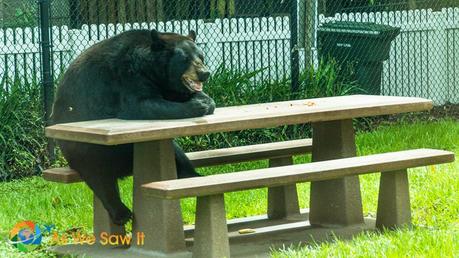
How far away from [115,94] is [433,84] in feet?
28.1

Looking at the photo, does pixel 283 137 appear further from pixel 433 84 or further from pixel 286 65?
pixel 433 84

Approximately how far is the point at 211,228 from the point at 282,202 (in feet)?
6.13

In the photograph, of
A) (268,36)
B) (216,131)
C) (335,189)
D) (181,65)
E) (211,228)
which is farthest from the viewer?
(268,36)

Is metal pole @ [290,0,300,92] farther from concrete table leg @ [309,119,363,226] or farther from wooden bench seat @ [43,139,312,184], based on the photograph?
concrete table leg @ [309,119,363,226]

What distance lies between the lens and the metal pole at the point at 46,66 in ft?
34.4

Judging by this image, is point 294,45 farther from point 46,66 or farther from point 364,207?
point 364,207

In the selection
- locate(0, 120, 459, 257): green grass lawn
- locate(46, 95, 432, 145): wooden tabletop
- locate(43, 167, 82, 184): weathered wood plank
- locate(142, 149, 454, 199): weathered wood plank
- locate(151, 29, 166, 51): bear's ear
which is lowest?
locate(0, 120, 459, 257): green grass lawn

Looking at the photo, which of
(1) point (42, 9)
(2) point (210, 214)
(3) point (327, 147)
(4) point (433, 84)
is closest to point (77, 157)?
(2) point (210, 214)

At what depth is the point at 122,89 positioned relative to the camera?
6.61 m

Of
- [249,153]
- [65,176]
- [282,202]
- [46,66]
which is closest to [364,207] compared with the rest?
[282,202]

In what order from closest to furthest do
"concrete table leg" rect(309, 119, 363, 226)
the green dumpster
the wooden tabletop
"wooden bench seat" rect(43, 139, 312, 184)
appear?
the wooden tabletop < "concrete table leg" rect(309, 119, 363, 226) < "wooden bench seat" rect(43, 139, 312, 184) < the green dumpster

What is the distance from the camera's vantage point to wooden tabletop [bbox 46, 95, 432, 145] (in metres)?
5.93

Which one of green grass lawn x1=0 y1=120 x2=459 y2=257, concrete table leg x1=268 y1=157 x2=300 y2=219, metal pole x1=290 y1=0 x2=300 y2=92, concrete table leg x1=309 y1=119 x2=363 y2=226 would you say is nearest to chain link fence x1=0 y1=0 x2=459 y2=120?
Result: metal pole x1=290 y1=0 x2=300 y2=92

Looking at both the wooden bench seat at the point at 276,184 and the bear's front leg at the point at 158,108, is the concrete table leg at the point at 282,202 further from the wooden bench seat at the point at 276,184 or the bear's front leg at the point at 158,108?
the bear's front leg at the point at 158,108
